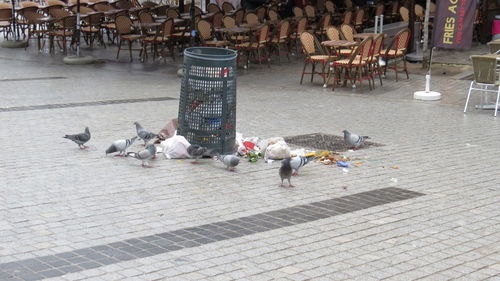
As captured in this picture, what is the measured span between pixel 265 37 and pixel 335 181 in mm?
10888

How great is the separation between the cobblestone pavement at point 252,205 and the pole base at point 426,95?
66.8 inches

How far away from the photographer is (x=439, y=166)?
8.47m

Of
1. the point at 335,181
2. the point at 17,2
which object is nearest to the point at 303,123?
the point at 335,181

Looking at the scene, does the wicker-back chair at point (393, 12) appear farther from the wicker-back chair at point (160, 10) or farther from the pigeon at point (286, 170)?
the pigeon at point (286, 170)

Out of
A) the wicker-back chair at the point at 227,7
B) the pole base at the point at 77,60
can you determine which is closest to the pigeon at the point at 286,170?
the pole base at the point at 77,60

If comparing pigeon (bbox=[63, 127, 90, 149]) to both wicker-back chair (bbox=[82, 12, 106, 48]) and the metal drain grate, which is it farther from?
wicker-back chair (bbox=[82, 12, 106, 48])

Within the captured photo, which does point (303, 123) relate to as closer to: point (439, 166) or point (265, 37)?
point (439, 166)

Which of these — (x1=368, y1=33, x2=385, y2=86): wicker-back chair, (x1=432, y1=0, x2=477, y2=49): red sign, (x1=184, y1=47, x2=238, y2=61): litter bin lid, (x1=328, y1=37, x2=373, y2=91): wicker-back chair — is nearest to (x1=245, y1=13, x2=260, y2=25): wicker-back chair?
(x1=328, y1=37, x2=373, y2=91): wicker-back chair

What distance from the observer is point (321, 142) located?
966 centimetres

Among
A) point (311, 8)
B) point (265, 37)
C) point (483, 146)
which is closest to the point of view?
point (483, 146)

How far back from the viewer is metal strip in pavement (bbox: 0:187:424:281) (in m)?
5.11

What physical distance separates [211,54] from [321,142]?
1.89 m

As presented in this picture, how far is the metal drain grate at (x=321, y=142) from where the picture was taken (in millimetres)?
9367

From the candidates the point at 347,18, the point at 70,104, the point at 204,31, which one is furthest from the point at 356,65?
the point at 347,18
